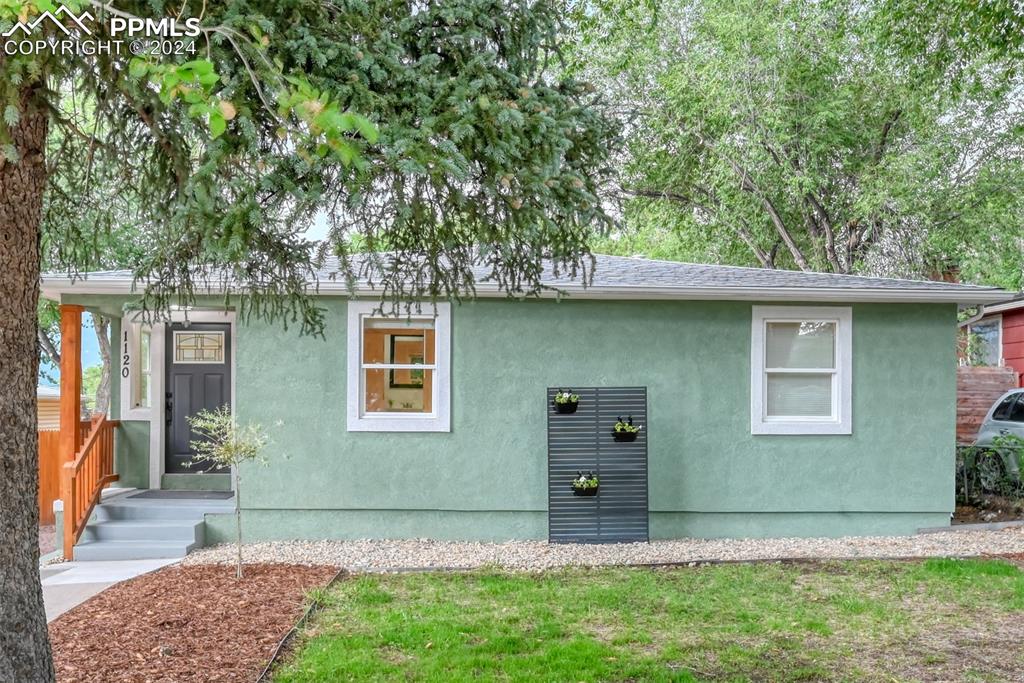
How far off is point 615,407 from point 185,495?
15.9 feet

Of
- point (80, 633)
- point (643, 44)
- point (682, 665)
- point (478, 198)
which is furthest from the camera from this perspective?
point (643, 44)

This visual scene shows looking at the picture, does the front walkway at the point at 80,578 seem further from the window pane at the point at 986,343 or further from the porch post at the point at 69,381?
the window pane at the point at 986,343

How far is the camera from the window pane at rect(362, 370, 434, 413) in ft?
28.4

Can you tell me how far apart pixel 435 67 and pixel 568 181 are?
0.92 m

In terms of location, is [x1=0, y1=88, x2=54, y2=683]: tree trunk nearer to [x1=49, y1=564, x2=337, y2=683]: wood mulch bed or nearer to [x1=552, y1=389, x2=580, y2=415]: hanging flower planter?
[x1=49, y1=564, x2=337, y2=683]: wood mulch bed

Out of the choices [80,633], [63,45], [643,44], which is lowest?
[80,633]

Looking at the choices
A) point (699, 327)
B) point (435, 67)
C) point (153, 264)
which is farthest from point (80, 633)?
point (699, 327)

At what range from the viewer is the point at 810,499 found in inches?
343

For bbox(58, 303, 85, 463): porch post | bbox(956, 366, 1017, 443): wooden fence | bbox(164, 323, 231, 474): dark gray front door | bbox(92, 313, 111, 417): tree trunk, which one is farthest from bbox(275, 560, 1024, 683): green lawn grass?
bbox(92, 313, 111, 417): tree trunk

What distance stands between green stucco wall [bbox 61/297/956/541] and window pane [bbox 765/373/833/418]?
0.93ft

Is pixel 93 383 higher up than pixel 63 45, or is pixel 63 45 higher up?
pixel 63 45

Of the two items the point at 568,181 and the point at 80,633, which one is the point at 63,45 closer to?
the point at 568,181

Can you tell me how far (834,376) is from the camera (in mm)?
8766

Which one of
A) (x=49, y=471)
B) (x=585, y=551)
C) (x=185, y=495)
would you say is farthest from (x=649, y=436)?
(x=49, y=471)
